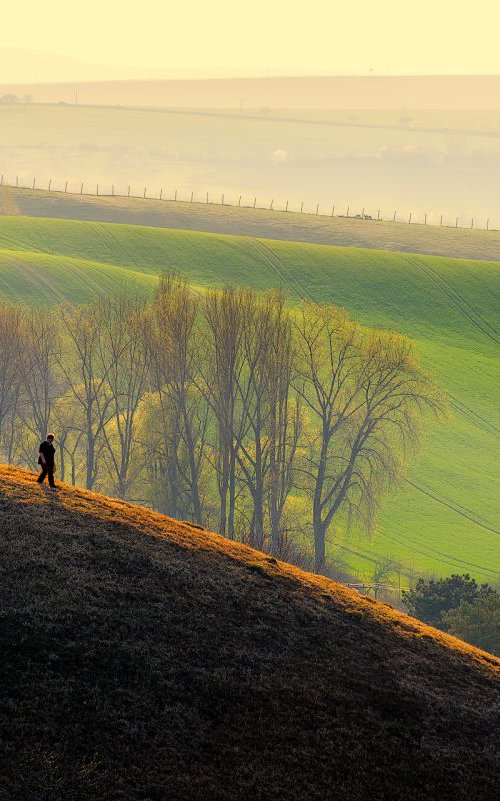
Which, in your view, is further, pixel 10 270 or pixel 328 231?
pixel 328 231

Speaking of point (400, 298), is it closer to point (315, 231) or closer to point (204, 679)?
point (315, 231)

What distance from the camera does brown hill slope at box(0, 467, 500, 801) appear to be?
32.0 meters

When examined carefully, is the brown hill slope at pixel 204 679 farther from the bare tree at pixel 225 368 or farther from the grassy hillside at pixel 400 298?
the grassy hillside at pixel 400 298

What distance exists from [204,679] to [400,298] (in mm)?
118286

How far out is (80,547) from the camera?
44.5 m

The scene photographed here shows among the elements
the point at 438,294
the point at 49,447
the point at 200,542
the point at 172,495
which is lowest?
the point at 172,495

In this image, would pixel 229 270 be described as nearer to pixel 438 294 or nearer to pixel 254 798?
pixel 438 294

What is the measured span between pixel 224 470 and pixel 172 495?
18.4ft

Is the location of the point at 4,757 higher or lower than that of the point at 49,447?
lower

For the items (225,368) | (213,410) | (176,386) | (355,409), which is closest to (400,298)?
(355,409)

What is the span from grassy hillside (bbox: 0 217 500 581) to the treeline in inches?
220

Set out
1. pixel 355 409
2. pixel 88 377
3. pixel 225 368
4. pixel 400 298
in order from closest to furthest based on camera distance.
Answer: pixel 225 368 < pixel 355 409 < pixel 88 377 < pixel 400 298

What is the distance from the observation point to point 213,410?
10156 cm

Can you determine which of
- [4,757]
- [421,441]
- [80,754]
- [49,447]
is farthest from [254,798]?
[421,441]
